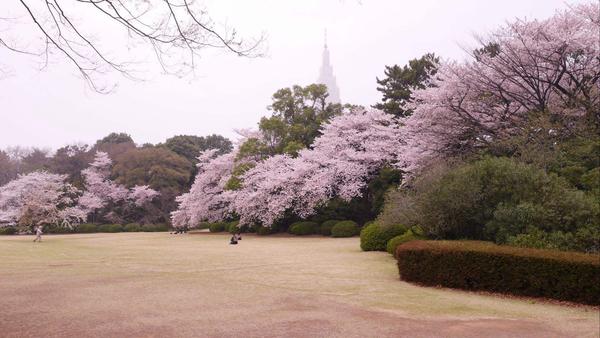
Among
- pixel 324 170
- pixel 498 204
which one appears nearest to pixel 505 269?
pixel 498 204

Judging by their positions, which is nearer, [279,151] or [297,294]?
[297,294]

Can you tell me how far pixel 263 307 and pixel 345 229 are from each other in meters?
18.1

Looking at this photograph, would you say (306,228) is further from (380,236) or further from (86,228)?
(86,228)

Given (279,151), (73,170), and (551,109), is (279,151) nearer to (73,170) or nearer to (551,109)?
(551,109)

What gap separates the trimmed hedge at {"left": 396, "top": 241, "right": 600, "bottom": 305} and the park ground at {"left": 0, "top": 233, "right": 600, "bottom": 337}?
36 cm

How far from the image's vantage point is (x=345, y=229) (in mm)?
25094

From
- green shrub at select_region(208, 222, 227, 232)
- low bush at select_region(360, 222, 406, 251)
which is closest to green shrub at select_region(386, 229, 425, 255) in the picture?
low bush at select_region(360, 222, 406, 251)

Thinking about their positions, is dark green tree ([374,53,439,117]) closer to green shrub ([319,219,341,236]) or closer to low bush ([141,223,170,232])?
green shrub ([319,219,341,236])

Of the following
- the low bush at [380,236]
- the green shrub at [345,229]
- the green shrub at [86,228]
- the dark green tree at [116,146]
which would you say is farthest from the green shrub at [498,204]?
the dark green tree at [116,146]

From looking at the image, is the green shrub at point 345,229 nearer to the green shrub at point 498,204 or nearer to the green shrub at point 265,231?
the green shrub at point 265,231

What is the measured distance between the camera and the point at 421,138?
2014 cm

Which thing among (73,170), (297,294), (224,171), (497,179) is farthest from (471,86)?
(73,170)

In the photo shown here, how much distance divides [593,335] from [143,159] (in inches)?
1778

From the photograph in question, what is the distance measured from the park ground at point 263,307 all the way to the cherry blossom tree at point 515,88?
9464 mm
